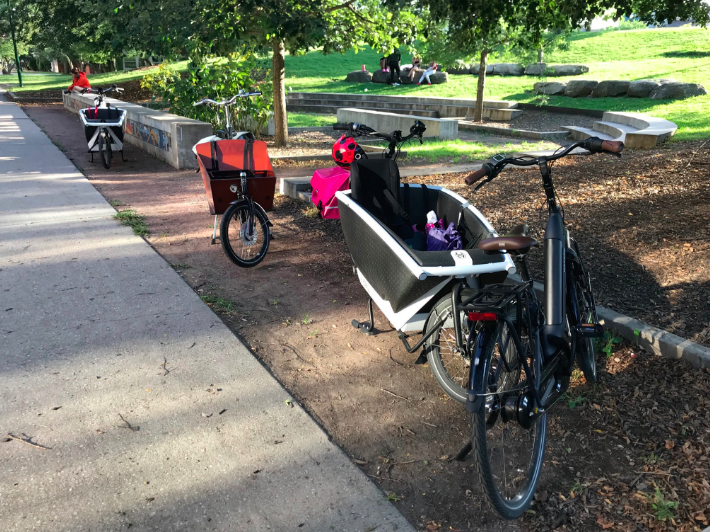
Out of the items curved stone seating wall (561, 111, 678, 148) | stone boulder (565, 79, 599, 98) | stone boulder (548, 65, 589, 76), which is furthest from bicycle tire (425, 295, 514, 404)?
stone boulder (548, 65, 589, 76)

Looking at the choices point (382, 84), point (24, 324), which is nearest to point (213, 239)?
point (24, 324)

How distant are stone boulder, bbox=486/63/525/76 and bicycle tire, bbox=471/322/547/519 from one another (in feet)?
93.4

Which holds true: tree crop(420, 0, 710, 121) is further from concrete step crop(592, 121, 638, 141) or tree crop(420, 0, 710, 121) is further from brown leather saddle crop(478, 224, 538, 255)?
concrete step crop(592, 121, 638, 141)

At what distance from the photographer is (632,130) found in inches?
531

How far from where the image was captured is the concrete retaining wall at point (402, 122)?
15.9m

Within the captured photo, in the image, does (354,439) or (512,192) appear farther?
(512,192)

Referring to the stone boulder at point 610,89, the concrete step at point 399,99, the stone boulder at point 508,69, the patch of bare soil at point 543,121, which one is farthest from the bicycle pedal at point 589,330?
the stone boulder at point 508,69

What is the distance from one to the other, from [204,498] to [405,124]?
567 inches

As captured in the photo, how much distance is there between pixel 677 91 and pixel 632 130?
815cm

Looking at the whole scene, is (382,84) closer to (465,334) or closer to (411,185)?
(411,185)

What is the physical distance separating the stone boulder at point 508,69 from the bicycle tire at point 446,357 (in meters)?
27.7

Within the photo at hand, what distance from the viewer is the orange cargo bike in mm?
6062

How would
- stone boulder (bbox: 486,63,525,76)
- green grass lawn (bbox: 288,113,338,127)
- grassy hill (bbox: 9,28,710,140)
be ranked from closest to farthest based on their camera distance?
grassy hill (bbox: 9,28,710,140)
green grass lawn (bbox: 288,113,338,127)
stone boulder (bbox: 486,63,525,76)

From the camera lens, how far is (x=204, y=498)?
9.36 feet
